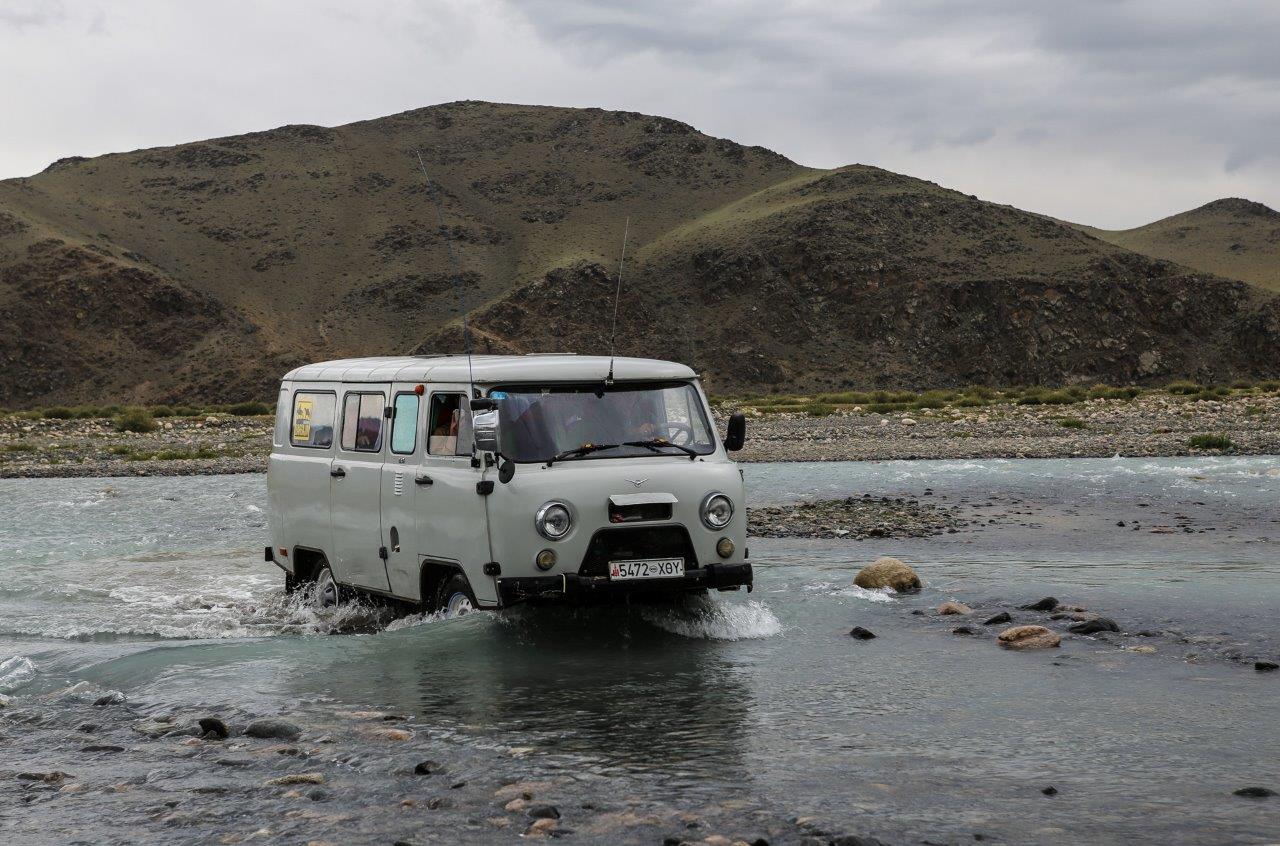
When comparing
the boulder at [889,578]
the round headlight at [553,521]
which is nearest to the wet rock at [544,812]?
the round headlight at [553,521]

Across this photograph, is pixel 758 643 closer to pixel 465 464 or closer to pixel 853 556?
pixel 465 464

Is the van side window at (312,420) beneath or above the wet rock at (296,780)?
above

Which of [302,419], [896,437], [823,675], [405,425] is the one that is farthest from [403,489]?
[896,437]

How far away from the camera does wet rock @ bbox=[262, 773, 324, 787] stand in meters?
7.69

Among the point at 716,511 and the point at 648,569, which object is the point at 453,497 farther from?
the point at 716,511

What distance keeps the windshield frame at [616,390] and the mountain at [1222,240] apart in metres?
120

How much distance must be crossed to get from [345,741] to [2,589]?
10.4m

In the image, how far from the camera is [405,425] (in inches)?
460

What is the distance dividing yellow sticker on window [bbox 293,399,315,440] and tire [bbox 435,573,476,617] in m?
2.93

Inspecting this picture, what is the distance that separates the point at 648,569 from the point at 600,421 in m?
1.31

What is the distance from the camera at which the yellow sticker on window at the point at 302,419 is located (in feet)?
44.3

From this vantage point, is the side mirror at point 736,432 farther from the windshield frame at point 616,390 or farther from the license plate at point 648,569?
the license plate at point 648,569

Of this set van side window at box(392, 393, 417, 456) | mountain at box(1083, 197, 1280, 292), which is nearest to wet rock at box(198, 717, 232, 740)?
van side window at box(392, 393, 417, 456)

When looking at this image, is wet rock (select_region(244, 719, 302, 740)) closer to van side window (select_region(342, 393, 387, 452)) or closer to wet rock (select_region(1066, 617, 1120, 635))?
van side window (select_region(342, 393, 387, 452))
